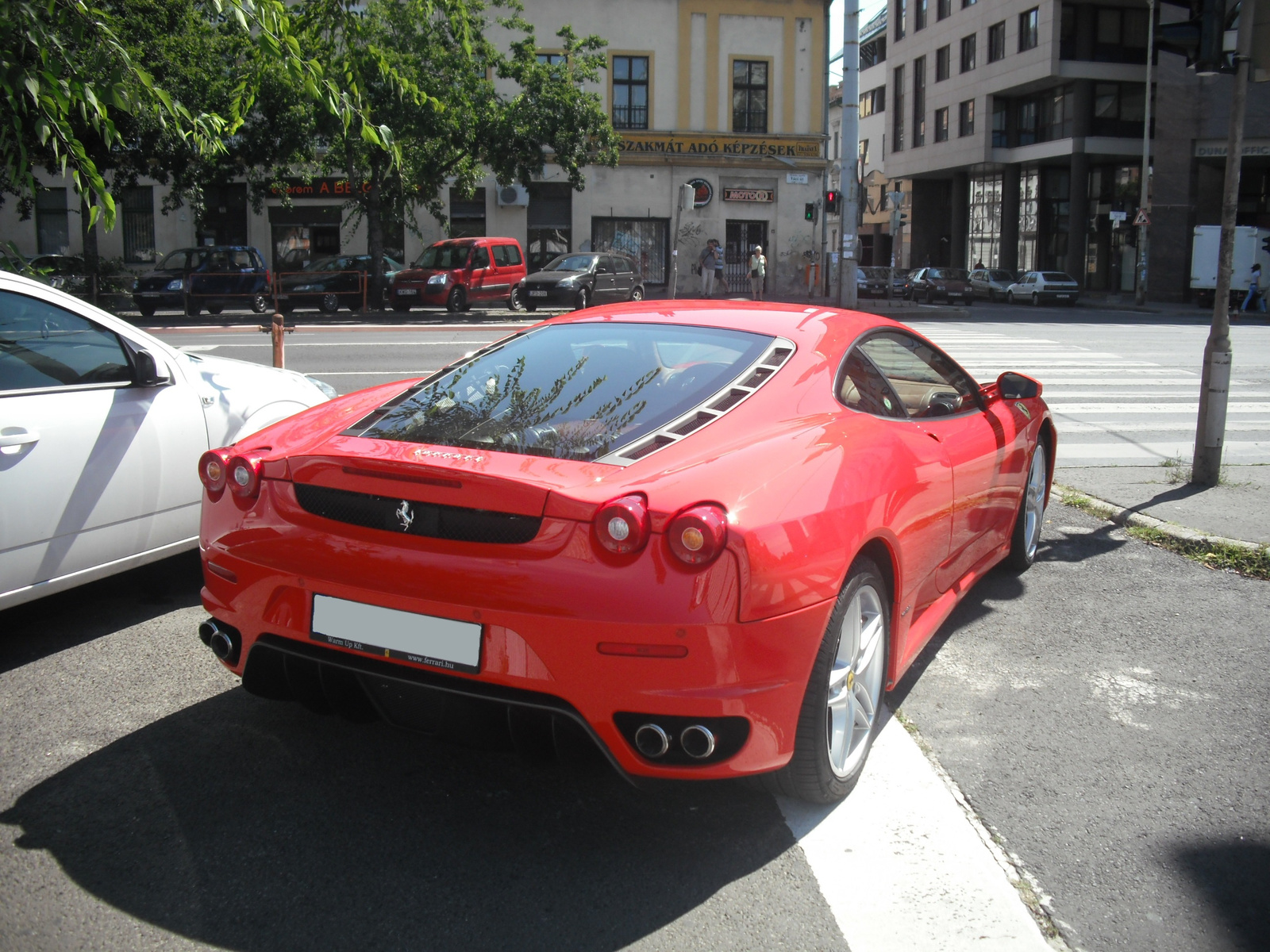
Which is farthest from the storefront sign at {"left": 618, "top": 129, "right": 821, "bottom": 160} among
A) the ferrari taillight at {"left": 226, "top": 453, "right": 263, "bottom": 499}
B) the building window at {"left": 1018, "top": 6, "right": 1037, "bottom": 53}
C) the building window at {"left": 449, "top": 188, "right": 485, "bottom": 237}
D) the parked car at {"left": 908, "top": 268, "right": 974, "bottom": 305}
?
the ferrari taillight at {"left": 226, "top": 453, "right": 263, "bottom": 499}

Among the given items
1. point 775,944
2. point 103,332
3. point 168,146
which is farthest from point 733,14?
point 775,944

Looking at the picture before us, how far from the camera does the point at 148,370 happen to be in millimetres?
4680

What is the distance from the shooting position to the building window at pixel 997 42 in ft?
164

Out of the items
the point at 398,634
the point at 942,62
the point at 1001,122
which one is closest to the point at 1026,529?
the point at 398,634

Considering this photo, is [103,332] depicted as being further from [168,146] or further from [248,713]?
[168,146]

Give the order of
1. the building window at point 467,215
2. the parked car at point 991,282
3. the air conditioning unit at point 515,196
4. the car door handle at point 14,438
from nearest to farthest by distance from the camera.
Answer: the car door handle at point 14,438
the air conditioning unit at point 515,196
the building window at point 467,215
the parked car at point 991,282

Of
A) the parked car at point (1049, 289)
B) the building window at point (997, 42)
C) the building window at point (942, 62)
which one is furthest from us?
the building window at point (942, 62)

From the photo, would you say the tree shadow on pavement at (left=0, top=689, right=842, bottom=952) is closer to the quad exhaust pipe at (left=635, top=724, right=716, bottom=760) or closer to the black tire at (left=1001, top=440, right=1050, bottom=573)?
the quad exhaust pipe at (left=635, top=724, right=716, bottom=760)

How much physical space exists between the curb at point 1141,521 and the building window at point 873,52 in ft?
207

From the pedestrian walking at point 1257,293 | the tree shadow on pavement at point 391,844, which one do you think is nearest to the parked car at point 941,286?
the pedestrian walking at point 1257,293

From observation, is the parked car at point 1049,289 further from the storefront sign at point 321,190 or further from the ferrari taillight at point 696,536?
the ferrari taillight at point 696,536

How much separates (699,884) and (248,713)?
177 centimetres

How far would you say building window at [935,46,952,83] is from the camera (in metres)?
55.1

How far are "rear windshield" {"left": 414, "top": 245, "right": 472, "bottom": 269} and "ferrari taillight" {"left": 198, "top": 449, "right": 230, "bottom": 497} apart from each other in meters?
25.2
